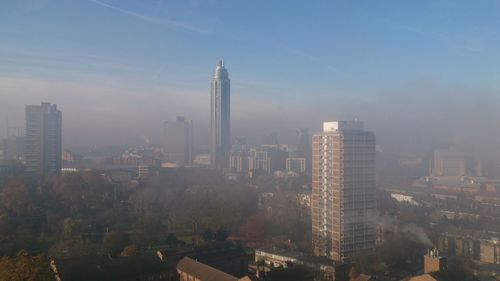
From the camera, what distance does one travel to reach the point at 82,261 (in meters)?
9.91

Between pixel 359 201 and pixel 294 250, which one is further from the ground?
pixel 359 201

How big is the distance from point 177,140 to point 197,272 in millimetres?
32354

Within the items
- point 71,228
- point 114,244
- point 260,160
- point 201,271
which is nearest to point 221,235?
point 114,244

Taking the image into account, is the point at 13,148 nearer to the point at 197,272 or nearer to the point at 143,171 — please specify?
the point at 143,171

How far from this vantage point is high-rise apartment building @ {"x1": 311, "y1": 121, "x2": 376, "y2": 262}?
12.8 metres

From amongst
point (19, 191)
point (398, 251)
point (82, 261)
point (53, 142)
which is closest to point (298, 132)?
point (53, 142)

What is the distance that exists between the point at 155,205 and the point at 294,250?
29.8 feet

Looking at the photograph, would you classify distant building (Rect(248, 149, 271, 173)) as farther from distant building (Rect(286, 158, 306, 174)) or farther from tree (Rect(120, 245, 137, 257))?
tree (Rect(120, 245, 137, 257))

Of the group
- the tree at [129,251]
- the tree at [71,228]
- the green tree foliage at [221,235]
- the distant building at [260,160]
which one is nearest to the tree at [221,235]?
the green tree foliage at [221,235]

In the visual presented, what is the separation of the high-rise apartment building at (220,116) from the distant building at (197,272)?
111 feet

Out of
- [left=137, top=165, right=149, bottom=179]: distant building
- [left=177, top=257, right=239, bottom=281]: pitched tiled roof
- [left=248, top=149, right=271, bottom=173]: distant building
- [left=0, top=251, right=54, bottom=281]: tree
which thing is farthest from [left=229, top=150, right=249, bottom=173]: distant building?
[left=0, top=251, right=54, bottom=281]: tree

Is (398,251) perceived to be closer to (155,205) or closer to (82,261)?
(82,261)

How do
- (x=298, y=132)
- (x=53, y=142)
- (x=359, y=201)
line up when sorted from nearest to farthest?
→ (x=359, y=201) < (x=53, y=142) < (x=298, y=132)

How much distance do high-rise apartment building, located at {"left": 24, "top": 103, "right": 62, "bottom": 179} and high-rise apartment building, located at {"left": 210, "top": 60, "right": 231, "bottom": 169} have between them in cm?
1893
